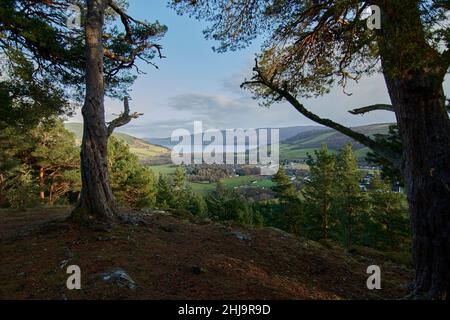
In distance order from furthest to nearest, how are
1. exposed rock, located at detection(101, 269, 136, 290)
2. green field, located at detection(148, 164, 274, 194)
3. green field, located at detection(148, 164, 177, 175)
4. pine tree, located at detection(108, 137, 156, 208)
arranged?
green field, located at detection(148, 164, 177, 175), green field, located at detection(148, 164, 274, 194), pine tree, located at detection(108, 137, 156, 208), exposed rock, located at detection(101, 269, 136, 290)

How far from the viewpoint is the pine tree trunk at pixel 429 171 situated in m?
4.75

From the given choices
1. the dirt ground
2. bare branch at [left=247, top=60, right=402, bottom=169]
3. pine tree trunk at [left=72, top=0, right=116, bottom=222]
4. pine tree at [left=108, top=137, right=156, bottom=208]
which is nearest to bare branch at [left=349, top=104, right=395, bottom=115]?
bare branch at [left=247, top=60, right=402, bottom=169]

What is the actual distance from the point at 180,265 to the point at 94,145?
11.8ft

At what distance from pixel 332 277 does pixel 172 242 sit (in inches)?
136

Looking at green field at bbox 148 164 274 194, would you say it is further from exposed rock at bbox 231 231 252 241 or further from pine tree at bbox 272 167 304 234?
exposed rock at bbox 231 231 252 241

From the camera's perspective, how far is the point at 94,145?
271 inches

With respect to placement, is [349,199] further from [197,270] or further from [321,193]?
[197,270]

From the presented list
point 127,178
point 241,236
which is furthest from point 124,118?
point 127,178

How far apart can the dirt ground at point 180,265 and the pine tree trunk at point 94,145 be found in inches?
20.5

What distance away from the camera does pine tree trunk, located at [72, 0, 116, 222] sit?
269 inches

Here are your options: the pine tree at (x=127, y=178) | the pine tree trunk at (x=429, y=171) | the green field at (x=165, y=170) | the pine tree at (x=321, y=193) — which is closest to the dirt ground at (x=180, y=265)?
the pine tree trunk at (x=429, y=171)

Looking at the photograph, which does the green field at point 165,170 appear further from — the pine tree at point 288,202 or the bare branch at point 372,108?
the bare branch at point 372,108

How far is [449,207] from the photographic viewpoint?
4.71 meters

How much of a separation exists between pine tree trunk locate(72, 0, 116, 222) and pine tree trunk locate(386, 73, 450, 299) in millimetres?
6250
